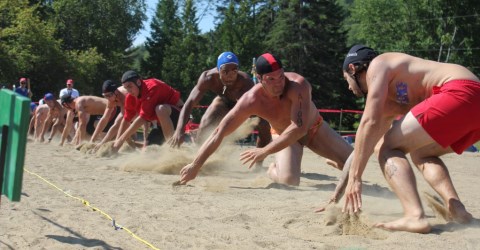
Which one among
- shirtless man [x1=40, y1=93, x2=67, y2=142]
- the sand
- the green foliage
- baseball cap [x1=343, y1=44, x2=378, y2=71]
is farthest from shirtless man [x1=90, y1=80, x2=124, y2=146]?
the green foliage

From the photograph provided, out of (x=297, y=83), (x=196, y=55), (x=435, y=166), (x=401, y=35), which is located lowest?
(x=435, y=166)

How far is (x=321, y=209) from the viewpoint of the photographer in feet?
14.3

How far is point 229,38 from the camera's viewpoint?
1548 inches

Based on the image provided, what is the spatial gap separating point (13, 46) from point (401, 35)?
2647cm

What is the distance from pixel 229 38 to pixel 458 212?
3615 cm

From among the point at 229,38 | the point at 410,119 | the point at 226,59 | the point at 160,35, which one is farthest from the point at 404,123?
the point at 160,35

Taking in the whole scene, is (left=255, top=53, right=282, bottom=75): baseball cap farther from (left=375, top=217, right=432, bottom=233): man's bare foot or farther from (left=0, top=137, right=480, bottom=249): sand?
(left=375, top=217, right=432, bottom=233): man's bare foot

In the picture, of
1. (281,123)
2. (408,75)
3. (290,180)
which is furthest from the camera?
(290,180)

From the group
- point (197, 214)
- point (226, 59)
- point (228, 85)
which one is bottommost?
point (197, 214)

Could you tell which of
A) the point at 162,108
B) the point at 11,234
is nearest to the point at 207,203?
the point at 11,234

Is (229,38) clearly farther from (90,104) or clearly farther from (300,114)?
(300,114)

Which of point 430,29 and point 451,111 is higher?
point 430,29

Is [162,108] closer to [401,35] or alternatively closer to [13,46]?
[13,46]

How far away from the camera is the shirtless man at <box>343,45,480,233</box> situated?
11.9 feet
